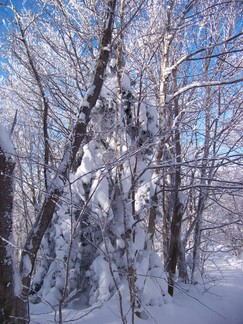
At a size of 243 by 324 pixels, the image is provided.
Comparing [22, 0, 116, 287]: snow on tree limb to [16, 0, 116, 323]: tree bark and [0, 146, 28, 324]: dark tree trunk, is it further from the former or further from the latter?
[0, 146, 28, 324]: dark tree trunk

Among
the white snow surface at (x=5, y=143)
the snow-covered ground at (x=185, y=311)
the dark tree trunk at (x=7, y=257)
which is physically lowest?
the snow-covered ground at (x=185, y=311)

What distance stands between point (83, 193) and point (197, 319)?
2616 mm

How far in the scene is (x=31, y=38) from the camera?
277 inches

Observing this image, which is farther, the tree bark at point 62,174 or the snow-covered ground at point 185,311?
the snow-covered ground at point 185,311

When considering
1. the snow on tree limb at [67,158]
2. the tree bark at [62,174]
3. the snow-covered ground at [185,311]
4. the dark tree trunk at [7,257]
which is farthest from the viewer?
the snow-covered ground at [185,311]

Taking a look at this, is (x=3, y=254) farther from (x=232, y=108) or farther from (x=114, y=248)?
(x=232, y=108)

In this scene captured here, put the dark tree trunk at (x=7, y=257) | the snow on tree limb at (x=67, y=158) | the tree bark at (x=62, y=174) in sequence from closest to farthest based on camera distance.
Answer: the dark tree trunk at (x=7, y=257), the tree bark at (x=62, y=174), the snow on tree limb at (x=67, y=158)

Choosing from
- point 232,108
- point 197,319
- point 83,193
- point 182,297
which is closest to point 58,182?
point 83,193

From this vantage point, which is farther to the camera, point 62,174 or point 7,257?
point 62,174

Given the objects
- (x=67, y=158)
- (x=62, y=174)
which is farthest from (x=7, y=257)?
(x=67, y=158)

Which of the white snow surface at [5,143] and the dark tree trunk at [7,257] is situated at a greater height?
the white snow surface at [5,143]

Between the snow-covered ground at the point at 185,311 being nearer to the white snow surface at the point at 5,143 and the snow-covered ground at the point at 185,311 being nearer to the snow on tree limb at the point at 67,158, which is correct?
the snow on tree limb at the point at 67,158

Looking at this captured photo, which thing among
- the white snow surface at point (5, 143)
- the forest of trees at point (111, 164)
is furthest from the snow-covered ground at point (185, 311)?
the white snow surface at point (5, 143)

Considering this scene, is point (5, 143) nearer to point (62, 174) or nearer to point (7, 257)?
point (62, 174)
